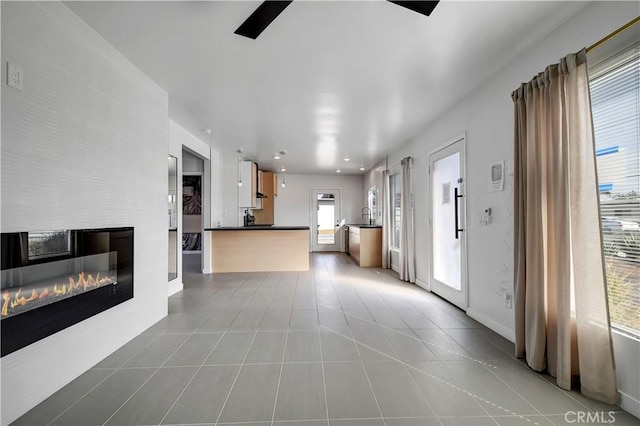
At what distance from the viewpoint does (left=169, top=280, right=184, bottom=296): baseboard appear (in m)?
4.25

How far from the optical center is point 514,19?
79.1 inches

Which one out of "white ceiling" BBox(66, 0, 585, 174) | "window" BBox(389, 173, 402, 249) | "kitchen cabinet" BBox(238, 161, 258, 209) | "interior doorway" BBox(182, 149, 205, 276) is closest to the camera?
"white ceiling" BBox(66, 0, 585, 174)

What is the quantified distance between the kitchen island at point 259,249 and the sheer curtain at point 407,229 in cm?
204

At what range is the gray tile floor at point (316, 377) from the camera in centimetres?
163

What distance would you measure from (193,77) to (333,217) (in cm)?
698

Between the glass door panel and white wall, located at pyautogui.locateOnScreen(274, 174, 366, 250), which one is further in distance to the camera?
white wall, located at pyautogui.locateOnScreen(274, 174, 366, 250)

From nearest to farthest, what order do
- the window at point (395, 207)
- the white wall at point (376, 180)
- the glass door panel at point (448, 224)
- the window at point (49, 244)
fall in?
the window at point (49, 244)
the glass door panel at point (448, 224)
the window at point (395, 207)
the white wall at point (376, 180)

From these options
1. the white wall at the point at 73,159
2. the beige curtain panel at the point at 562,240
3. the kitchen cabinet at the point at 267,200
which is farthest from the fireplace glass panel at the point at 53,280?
the kitchen cabinet at the point at 267,200

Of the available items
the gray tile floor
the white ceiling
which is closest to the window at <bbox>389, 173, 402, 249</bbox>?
the white ceiling

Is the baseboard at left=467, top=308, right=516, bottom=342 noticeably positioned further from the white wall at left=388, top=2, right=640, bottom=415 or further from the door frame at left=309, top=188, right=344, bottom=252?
the door frame at left=309, top=188, right=344, bottom=252

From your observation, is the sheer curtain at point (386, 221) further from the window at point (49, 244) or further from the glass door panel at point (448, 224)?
the window at point (49, 244)

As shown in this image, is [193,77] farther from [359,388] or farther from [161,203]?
[359,388]

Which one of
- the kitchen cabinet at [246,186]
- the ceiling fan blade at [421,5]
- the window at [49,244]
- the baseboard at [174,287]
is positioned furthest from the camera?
the kitchen cabinet at [246,186]

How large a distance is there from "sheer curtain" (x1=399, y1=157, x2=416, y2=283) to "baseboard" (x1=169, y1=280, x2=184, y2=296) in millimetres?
3827
